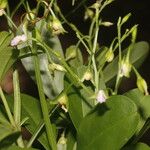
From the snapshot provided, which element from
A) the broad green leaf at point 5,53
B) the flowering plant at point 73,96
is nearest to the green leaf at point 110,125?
the flowering plant at point 73,96

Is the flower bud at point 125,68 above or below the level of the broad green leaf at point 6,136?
below

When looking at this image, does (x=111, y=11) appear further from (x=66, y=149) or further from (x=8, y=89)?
(x=66, y=149)

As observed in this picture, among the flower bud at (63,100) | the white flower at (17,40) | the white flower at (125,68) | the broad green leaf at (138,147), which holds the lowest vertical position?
the broad green leaf at (138,147)

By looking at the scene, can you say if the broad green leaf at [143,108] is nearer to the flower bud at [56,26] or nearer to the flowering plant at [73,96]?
the flowering plant at [73,96]

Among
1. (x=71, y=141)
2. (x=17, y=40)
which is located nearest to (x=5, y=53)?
(x=17, y=40)

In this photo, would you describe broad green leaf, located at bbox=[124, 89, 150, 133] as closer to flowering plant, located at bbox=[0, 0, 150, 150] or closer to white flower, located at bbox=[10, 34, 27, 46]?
flowering plant, located at bbox=[0, 0, 150, 150]

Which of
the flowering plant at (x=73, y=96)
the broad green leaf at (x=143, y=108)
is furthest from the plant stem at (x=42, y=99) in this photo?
the broad green leaf at (x=143, y=108)

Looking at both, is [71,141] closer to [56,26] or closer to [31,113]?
[31,113]

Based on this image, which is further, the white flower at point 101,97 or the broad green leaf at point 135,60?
the broad green leaf at point 135,60
